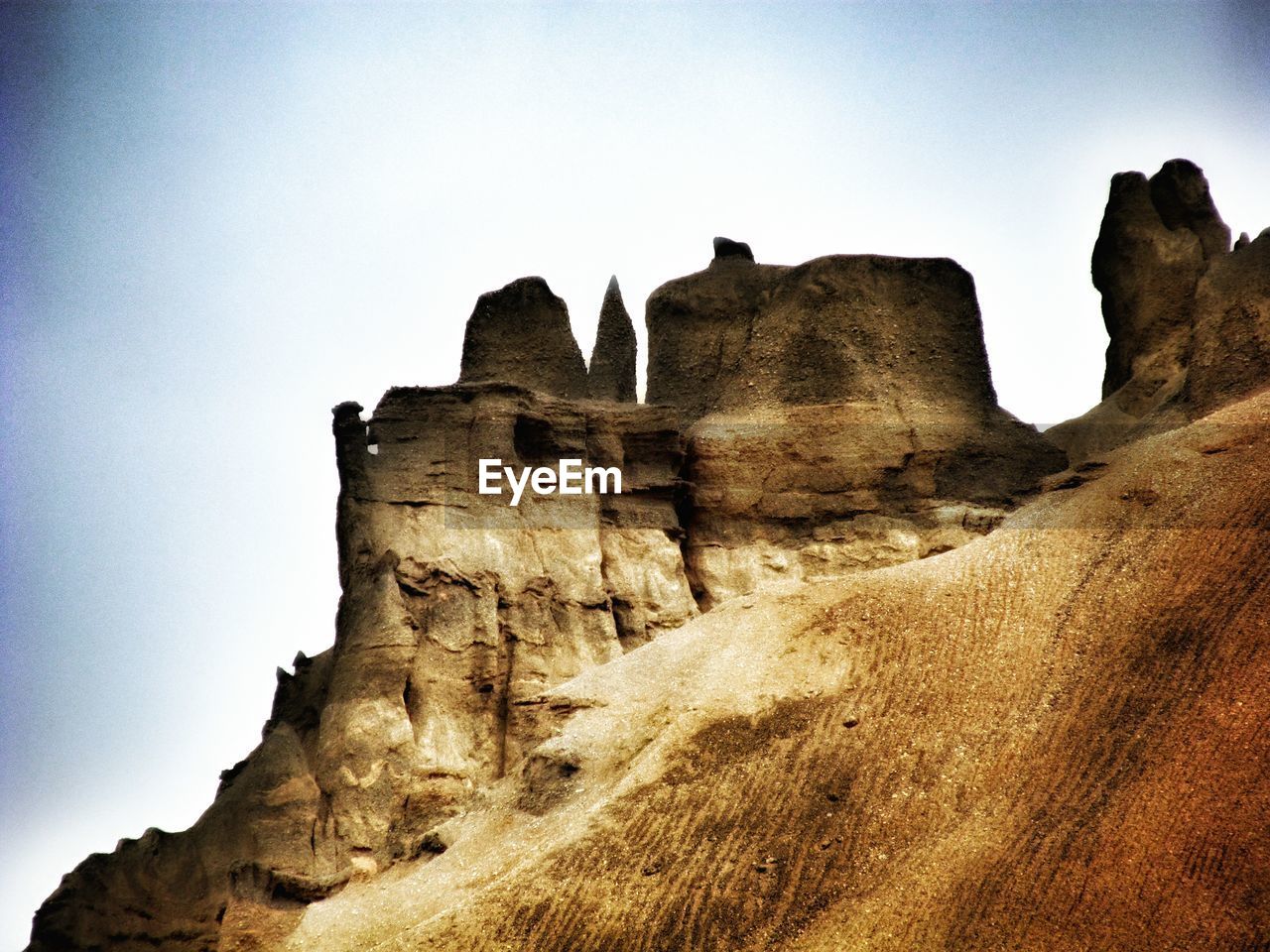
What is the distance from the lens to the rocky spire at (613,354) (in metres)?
36.0

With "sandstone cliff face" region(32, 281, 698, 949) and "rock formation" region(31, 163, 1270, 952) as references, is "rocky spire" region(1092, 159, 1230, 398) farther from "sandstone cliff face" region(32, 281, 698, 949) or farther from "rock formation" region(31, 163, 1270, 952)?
"sandstone cliff face" region(32, 281, 698, 949)

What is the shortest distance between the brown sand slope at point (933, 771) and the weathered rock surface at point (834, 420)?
8806 mm

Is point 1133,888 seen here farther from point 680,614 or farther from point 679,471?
point 679,471

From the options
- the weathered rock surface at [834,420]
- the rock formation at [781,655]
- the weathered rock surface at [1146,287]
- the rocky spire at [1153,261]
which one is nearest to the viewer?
the rock formation at [781,655]

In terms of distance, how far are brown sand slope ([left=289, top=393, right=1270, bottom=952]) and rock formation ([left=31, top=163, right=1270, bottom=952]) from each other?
1.9 inches

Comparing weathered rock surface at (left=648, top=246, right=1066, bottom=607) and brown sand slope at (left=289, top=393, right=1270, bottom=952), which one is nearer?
brown sand slope at (left=289, top=393, right=1270, bottom=952)

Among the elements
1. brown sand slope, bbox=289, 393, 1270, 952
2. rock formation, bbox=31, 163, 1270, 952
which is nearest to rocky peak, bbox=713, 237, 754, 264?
rock formation, bbox=31, 163, 1270, 952

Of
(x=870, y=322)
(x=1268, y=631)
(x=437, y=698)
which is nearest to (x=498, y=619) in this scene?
(x=437, y=698)

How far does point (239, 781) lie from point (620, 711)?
355 inches

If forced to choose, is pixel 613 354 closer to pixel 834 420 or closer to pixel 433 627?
pixel 834 420

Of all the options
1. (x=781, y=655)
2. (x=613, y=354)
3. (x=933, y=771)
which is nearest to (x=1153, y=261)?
(x=613, y=354)

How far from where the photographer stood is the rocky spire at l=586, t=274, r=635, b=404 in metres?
36.0

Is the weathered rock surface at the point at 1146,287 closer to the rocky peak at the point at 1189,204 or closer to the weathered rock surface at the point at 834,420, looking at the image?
the rocky peak at the point at 1189,204

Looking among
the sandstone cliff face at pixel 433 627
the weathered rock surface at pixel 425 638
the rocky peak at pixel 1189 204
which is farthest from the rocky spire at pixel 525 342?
the rocky peak at pixel 1189 204
